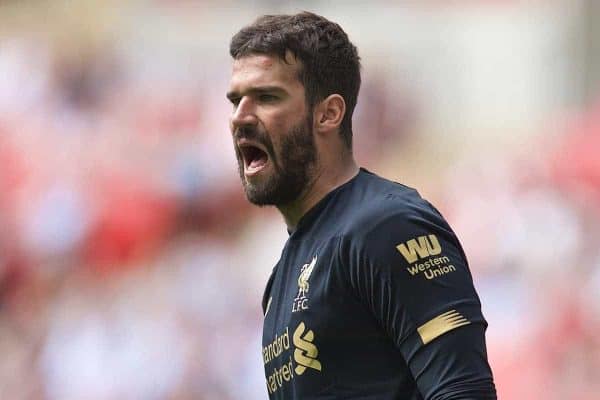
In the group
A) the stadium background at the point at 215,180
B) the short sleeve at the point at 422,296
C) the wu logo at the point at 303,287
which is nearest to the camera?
the short sleeve at the point at 422,296

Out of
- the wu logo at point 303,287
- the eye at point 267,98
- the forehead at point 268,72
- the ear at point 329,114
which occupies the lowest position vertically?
the wu logo at point 303,287

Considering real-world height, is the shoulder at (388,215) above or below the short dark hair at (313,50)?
below

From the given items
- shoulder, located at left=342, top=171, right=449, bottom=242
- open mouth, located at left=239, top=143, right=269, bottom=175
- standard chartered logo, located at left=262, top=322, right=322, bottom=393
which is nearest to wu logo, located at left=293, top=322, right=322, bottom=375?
standard chartered logo, located at left=262, top=322, right=322, bottom=393

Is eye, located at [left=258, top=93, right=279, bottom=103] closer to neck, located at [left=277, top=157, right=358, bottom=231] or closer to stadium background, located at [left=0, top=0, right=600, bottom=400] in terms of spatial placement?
neck, located at [left=277, top=157, right=358, bottom=231]

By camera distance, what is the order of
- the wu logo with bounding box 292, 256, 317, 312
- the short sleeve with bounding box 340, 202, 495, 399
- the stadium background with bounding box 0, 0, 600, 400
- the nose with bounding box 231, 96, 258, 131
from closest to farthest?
the short sleeve with bounding box 340, 202, 495, 399 → the wu logo with bounding box 292, 256, 317, 312 → the nose with bounding box 231, 96, 258, 131 → the stadium background with bounding box 0, 0, 600, 400

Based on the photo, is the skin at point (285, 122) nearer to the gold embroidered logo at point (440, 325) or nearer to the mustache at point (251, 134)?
the mustache at point (251, 134)

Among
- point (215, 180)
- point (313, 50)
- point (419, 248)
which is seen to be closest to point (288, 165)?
point (313, 50)

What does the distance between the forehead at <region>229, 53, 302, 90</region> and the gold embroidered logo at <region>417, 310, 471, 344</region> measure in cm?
41

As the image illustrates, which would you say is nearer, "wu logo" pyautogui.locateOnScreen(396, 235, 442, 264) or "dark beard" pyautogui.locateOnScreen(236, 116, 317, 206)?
"wu logo" pyautogui.locateOnScreen(396, 235, 442, 264)

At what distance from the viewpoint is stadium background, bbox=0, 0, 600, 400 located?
2350 mm

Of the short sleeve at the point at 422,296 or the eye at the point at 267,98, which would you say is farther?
the eye at the point at 267,98

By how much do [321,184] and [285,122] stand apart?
0.11m

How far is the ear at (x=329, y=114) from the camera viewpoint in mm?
1368

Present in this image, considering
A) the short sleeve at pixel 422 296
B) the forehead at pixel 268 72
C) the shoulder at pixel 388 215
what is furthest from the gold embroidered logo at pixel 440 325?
the forehead at pixel 268 72
